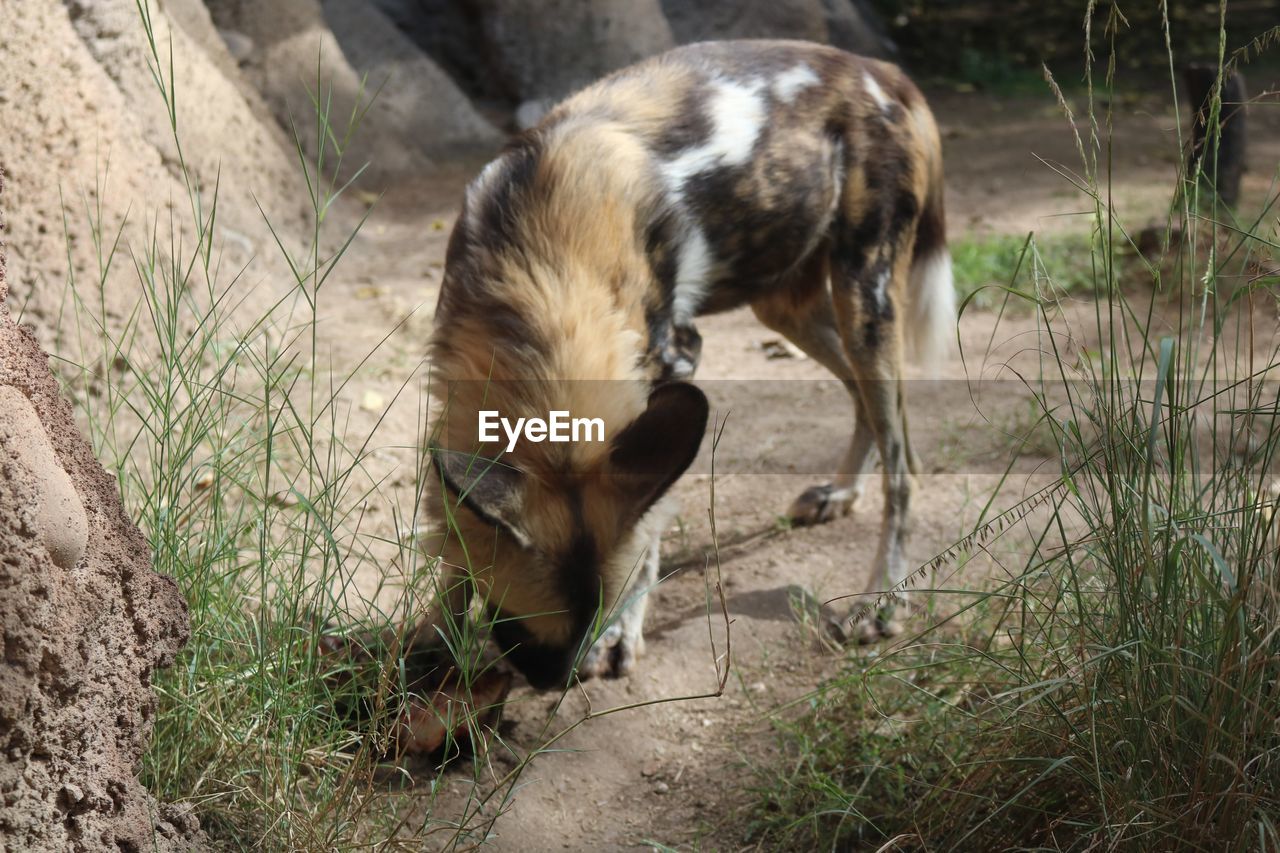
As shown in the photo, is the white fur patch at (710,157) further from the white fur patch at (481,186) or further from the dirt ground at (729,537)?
the dirt ground at (729,537)

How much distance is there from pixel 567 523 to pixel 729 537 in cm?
128

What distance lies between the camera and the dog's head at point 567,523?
2.22 meters

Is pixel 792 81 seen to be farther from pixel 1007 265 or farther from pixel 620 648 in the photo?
pixel 1007 265

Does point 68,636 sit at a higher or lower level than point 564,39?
lower

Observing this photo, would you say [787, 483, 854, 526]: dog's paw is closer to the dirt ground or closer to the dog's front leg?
the dirt ground

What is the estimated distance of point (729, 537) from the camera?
3.46 metres

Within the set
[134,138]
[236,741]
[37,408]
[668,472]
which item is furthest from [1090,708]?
[134,138]

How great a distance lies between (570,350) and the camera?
7.75 feet

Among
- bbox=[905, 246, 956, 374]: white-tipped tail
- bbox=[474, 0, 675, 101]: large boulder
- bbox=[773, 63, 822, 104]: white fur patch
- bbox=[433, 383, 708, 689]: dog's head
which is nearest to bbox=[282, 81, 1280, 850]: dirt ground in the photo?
bbox=[433, 383, 708, 689]: dog's head

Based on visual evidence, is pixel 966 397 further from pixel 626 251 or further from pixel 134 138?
pixel 134 138

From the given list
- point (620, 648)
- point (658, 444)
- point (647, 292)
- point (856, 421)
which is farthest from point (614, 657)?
point (856, 421)

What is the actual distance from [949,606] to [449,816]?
135 cm

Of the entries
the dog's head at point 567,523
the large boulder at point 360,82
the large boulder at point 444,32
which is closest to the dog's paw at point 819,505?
the dog's head at point 567,523

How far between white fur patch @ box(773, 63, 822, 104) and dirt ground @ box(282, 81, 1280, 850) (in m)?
0.83
